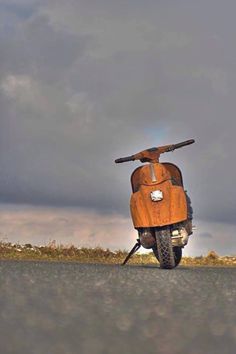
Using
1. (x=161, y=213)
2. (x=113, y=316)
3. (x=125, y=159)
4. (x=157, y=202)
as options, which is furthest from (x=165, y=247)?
(x=113, y=316)

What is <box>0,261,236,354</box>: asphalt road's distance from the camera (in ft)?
11.3

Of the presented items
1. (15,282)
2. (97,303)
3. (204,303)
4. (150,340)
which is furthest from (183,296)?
(150,340)

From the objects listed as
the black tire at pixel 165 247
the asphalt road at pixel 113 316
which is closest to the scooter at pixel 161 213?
the black tire at pixel 165 247

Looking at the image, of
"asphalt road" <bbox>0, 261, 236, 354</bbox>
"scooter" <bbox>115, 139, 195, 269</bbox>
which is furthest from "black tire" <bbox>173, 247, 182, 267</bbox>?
"asphalt road" <bbox>0, 261, 236, 354</bbox>

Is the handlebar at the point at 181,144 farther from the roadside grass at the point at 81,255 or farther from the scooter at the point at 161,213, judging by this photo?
the roadside grass at the point at 81,255

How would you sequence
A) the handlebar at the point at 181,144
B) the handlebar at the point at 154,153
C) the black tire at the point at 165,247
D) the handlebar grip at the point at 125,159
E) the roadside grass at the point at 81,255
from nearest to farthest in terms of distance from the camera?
the black tire at the point at 165,247
the handlebar at the point at 154,153
the handlebar at the point at 181,144
the handlebar grip at the point at 125,159
the roadside grass at the point at 81,255

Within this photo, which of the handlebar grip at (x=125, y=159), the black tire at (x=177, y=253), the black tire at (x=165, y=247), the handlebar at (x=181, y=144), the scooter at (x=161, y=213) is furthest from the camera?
the handlebar grip at (x=125, y=159)

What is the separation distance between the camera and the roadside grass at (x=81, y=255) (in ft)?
60.6

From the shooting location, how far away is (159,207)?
37.3 feet

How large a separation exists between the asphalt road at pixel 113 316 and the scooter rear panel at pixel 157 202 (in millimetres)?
3302

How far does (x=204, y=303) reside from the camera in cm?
584

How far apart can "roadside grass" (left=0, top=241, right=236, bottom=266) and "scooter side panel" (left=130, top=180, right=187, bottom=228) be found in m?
6.52

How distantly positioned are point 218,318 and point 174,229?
6.69 metres

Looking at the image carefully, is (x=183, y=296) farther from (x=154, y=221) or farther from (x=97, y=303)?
(x=154, y=221)
